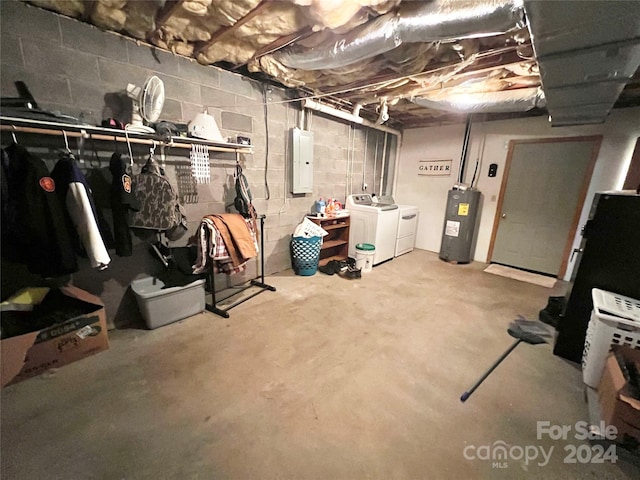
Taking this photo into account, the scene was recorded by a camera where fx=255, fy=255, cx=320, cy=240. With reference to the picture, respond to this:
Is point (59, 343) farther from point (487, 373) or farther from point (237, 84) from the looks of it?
point (487, 373)

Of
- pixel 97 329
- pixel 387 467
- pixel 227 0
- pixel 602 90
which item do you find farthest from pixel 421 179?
pixel 97 329

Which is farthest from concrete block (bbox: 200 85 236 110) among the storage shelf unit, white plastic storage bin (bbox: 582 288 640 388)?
white plastic storage bin (bbox: 582 288 640 388)

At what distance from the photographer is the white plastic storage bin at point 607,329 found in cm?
154

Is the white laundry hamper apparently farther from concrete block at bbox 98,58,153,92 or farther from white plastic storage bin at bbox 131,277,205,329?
concrete block at bbox 98,58,153,92

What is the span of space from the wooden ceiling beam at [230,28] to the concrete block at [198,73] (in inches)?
4.2

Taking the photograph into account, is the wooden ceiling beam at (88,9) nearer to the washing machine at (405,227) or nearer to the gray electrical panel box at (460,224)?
the washing machine at (405,227)

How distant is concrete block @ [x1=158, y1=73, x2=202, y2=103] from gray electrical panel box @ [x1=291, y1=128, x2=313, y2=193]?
1.16 metres

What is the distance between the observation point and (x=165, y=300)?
220 centimetres

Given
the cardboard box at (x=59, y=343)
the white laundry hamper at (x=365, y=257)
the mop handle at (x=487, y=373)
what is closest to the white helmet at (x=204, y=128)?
the cardboard box at (x=59, y=343)

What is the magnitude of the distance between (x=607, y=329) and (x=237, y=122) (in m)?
3.45

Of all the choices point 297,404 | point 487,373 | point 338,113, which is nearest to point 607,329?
point 487,373

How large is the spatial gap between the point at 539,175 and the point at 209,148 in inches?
174

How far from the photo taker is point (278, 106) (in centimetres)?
309

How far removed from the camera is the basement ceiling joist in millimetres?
Answer: 1308
